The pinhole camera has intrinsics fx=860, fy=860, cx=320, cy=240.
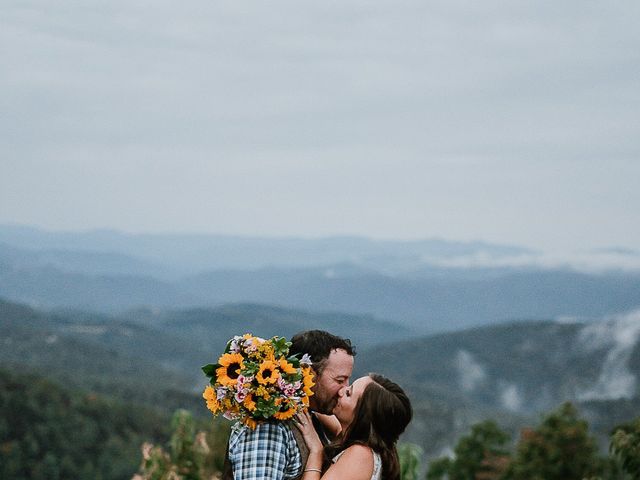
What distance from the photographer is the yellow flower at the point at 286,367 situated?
4.32 meters

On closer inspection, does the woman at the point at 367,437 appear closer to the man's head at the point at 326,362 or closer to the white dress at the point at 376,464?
the white dress at the point at 376,464

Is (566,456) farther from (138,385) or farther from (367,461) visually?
(138,385)

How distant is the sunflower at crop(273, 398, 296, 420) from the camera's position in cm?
421

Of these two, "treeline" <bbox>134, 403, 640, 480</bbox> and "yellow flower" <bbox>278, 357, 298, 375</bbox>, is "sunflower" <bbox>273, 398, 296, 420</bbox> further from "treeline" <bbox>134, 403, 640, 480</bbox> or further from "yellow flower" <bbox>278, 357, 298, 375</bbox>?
"treeline" <bbox>134, 403, 640, 480</bbox>

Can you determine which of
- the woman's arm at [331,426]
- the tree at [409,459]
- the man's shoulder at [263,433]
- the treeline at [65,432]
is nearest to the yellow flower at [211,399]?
the man's shoulder at [263,433]

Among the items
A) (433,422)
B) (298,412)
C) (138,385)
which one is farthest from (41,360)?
(298,412)

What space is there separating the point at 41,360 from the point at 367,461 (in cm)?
17014

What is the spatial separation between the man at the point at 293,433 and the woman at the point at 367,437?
87 mm

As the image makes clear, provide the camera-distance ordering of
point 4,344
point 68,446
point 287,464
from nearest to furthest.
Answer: point 287,464, point 68,446, point 4,344

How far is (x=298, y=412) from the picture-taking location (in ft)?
14.4

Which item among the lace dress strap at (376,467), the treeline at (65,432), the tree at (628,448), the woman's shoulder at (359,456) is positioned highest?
the woman's shoulder at (359,456)

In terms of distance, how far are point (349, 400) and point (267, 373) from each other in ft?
1.71

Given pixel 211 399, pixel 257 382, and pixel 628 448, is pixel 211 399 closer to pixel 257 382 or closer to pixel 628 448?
pixel 257 382

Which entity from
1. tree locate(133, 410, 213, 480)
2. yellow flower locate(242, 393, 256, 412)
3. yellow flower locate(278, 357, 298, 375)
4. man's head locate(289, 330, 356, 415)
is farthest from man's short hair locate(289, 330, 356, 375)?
tree locate(133, 410, 213, 480)
